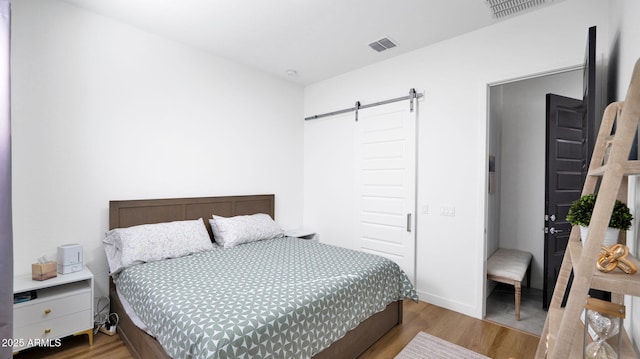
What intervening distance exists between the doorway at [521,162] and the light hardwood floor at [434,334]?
0.95 metres

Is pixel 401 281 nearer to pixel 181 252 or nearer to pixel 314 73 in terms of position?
pixel 181 252

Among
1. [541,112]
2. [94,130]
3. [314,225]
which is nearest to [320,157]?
[314,225]

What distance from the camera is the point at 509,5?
2.41m

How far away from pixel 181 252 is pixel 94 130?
1335 mm

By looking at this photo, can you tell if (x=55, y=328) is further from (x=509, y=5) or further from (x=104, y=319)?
(x=509, y=5)

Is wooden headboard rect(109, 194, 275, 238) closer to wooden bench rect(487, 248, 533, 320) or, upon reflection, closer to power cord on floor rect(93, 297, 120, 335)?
power cord on floor rect(93, 297, 120, 335)

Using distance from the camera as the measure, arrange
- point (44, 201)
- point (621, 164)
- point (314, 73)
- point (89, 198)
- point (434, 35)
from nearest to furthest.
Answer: point (621, 164)
point (44, 201)
point (89, 198)
point (434, 35)
point (314, 73)

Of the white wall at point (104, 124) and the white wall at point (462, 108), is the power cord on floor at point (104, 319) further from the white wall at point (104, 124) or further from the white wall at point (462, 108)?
the white wall at point (462, 108)

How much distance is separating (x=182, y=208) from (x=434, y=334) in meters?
2.73

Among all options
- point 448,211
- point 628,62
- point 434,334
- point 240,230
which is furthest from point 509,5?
point 240,230

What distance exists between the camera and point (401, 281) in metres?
2.63

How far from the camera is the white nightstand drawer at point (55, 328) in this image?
2010mm

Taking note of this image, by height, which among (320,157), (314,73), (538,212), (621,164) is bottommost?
(538,212)

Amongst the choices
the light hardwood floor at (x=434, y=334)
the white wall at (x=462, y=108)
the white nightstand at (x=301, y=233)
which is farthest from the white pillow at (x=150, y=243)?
the white wall at (x=462, y=108)
